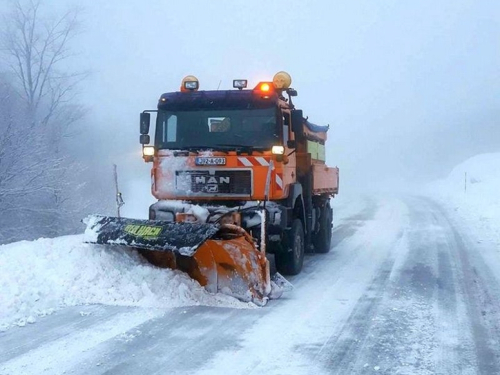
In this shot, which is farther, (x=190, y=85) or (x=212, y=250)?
(x=190, y=85)

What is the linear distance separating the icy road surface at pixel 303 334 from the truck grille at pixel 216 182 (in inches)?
60.9

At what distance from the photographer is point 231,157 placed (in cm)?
776

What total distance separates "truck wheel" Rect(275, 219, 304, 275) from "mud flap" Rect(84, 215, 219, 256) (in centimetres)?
196

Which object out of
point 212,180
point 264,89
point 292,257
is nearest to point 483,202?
point 292,257

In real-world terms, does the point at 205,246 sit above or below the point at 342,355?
above

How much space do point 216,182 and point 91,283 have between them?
220cm

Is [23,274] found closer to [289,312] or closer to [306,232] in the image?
[289,312]

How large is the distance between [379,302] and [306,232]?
9.58 ft

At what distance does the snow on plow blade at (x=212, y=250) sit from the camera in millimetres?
6355

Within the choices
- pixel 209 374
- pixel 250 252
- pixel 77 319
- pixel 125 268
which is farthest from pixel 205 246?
pixel 209 374

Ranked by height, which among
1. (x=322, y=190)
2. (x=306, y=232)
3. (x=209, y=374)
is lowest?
(x=209, y=374)

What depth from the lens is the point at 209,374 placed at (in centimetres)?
422

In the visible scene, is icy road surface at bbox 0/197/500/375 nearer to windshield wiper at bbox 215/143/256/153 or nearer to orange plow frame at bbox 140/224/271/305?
orange plow frame at bbox 140/224/271/305

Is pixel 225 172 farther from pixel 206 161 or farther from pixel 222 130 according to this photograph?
pixel 222 130
